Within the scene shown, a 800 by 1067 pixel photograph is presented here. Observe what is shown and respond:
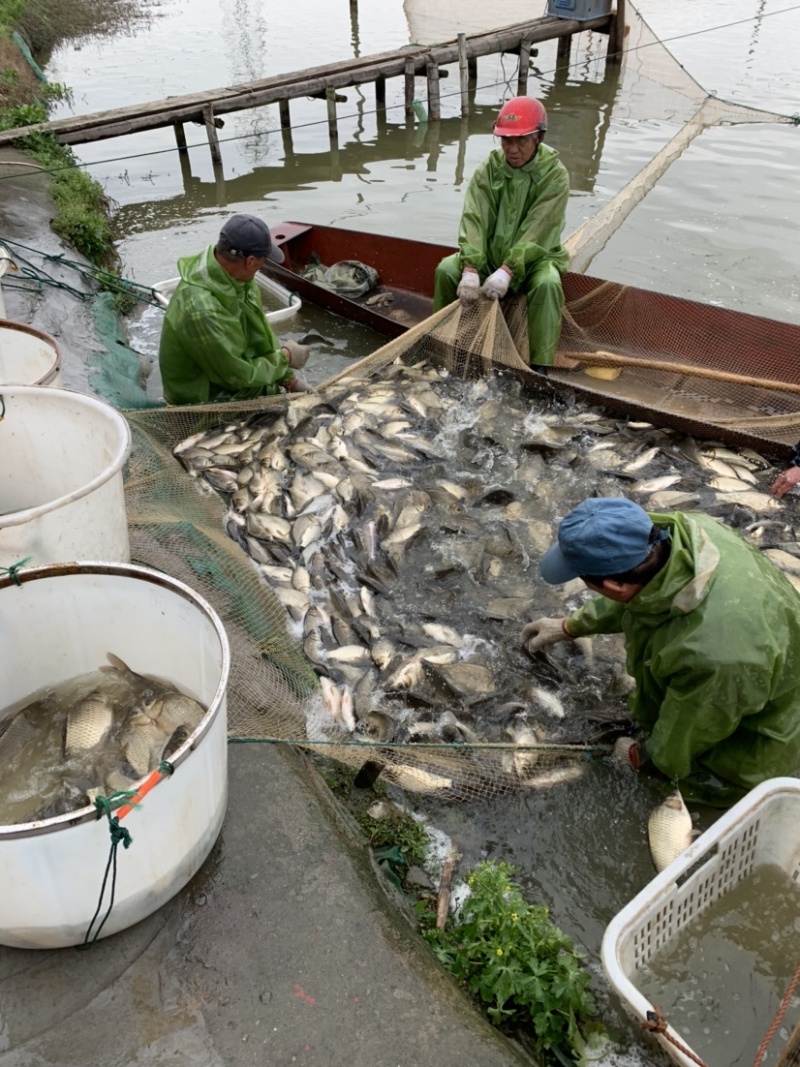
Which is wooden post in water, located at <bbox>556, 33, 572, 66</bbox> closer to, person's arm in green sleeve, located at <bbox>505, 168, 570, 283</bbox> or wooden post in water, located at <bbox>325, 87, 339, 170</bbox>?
wooden post in water, located at <bbox>325, 87, 339, 170</bbox>

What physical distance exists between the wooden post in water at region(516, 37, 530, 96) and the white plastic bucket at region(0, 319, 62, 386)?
16809mm

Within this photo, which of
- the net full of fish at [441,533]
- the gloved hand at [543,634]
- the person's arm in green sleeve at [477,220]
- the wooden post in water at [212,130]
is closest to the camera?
the net full of fish at [441,533]

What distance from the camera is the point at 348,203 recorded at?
13.6 metres

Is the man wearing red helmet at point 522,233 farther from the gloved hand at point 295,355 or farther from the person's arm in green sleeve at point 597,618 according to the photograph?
the person's arm in green sleeve at point 597,618

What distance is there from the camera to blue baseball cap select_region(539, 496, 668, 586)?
3164 millimetres

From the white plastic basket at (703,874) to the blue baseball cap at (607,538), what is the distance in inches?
42.4

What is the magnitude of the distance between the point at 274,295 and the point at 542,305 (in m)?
3.17

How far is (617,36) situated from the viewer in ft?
61.6

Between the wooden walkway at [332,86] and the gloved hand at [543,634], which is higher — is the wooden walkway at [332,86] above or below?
above

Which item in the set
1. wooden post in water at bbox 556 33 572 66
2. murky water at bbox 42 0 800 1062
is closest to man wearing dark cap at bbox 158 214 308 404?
murky water at bbox 42 0 800 1062

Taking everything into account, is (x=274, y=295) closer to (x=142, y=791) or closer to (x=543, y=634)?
(x=543, y=634)

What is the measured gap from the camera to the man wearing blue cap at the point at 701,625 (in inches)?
126

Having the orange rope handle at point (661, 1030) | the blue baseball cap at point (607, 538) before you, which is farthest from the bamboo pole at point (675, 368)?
the orange rope handle at point (661, 1030)

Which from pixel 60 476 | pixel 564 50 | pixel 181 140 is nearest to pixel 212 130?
pixel 181 140
